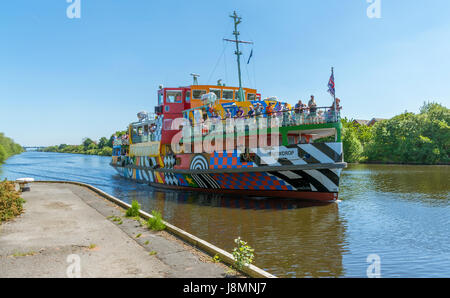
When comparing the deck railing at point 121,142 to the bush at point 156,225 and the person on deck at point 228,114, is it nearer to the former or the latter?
the person on deck at point 228,114

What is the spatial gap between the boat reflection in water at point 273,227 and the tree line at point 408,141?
164ft

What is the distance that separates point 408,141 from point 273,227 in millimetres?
57146

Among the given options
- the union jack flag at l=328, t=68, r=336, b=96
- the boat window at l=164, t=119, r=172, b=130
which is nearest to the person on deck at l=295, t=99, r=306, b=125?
the union jack flag at l=328, t=68, r=336, b=96

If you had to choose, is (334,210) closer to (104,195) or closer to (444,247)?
(444,247)

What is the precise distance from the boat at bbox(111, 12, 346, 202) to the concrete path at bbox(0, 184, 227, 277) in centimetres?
779

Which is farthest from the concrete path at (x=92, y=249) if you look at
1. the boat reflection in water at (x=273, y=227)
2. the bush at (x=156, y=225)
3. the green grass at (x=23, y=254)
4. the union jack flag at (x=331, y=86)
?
the union jack flag at (x=331, y=86)

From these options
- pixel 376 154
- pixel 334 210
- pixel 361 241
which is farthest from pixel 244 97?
pixel 376 154

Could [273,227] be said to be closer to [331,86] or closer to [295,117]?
[295,117]


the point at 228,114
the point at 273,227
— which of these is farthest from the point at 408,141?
the point at 273,227

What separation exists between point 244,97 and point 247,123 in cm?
629

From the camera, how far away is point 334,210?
51.2 ft

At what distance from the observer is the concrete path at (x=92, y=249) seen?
6410 mm

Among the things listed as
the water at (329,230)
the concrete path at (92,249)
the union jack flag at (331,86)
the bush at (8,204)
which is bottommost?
the water at (329,230)

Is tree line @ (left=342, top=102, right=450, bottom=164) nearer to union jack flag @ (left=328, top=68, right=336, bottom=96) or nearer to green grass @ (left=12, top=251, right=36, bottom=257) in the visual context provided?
union jack flag @ (left=328, top=68, right=336, bottom=96)
